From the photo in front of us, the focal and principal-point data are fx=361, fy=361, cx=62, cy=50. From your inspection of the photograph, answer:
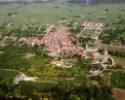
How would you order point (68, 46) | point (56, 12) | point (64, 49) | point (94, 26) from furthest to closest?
point (56, 12) < point (94, 26) < point (68, 46) < point (64, 49)

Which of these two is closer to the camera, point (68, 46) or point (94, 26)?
point (68, 46)

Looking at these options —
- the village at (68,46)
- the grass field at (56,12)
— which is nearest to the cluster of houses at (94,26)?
the village at (68,46)

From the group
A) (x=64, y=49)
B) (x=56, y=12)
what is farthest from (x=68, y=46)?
(x=56, y=12)

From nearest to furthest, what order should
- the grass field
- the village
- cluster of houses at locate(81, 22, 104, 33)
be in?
the village < cluster of houses at locate(81, 22, 104, 33) < the grass field

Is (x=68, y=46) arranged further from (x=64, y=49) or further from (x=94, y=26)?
(x=94, y=26)

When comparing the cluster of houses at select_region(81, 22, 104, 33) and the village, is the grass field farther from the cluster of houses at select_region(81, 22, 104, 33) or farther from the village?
the village

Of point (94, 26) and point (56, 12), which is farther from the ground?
point (94, 26)

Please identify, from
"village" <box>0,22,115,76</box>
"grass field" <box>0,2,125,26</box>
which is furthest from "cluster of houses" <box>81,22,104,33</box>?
"grass field" <box>0,2,125,26</box>

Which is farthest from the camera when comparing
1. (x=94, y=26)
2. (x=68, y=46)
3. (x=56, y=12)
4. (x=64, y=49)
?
(x=56, y=12)

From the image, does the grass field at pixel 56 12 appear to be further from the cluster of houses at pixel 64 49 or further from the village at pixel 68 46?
the cluster of houses at pixel 64 49
